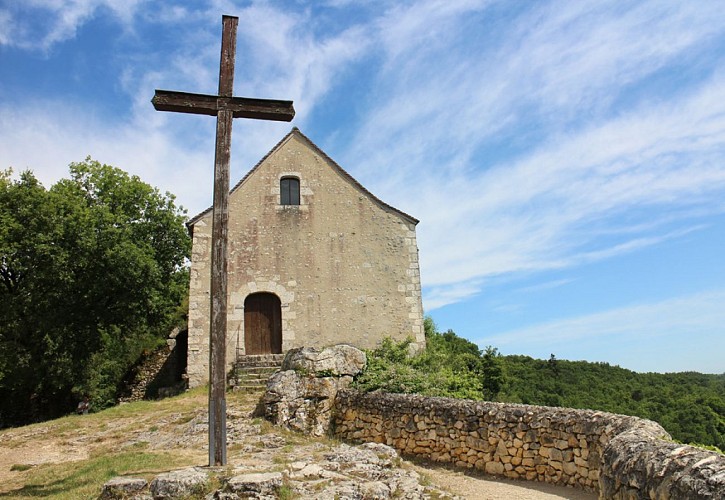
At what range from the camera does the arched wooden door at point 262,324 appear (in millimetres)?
15945

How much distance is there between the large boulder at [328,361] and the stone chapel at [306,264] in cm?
348

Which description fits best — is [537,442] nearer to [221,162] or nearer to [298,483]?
[298,483]

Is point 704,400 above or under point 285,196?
under

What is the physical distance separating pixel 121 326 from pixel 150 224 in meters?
4.22

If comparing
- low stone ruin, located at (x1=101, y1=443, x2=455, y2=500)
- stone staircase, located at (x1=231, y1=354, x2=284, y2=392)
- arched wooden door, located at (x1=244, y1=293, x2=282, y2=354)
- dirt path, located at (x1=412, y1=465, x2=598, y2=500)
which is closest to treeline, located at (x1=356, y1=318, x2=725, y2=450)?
dirt path, located at (x1=412, y1=465, x2=598, y2=500)

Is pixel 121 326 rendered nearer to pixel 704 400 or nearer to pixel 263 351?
pixel 263 351

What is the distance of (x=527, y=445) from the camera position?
8008 millimetres

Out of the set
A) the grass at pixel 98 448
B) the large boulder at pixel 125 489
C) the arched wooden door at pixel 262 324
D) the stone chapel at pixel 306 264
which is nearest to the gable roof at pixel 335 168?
the stone chapel at pixel 306 264

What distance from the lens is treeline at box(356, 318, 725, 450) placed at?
12078 mm

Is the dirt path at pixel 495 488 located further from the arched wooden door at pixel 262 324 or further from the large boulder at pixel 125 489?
the arched wooden door at pixel 262 324

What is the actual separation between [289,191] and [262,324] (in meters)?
4.30

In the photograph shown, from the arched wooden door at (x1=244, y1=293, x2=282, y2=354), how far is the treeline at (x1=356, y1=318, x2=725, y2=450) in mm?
3394

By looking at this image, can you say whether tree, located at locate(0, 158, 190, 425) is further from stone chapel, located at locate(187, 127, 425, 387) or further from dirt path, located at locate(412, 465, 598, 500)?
dirt path, located at locate(412, 465, 598, 500)

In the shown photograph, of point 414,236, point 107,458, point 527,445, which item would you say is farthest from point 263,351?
point 527,445
